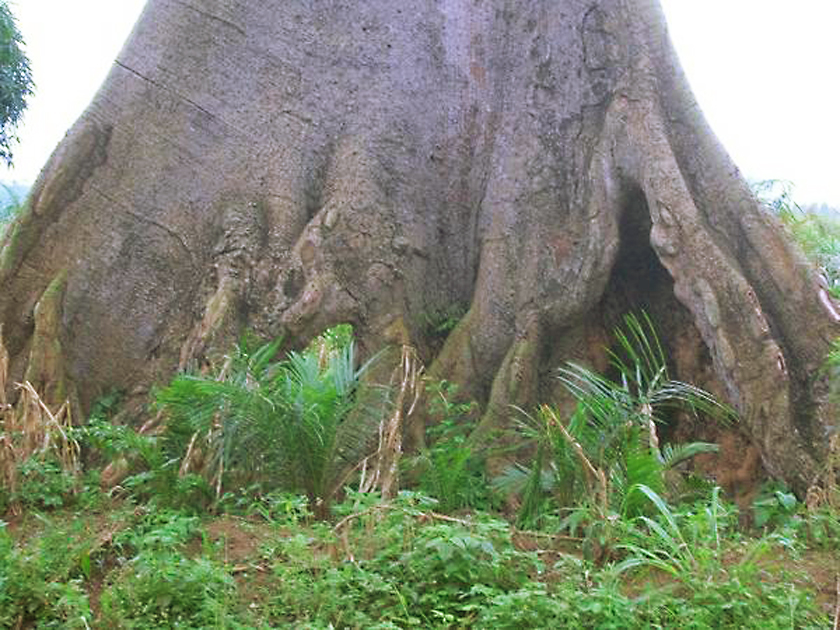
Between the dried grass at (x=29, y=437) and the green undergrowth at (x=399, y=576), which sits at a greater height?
the green undergrowth at (x=399, y=576)

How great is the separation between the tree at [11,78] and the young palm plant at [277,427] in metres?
10.5

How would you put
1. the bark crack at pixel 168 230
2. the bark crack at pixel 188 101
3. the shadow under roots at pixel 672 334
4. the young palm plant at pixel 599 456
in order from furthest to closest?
the bark crack at pixel 188 101 → the bark crack at pixel 168 230 → the shadow under roots at pixel 672 334 → the young palm plant at pixel 599 456

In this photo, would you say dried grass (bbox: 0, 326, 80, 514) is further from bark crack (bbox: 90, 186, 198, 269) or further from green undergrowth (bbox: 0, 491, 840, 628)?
bark crack (bbox: 90, 186, 198, 269)

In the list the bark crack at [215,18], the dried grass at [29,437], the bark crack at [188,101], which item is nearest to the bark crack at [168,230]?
the bark crack at [188,101]

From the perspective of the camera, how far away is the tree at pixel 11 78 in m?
14.1

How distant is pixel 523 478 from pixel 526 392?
114cm

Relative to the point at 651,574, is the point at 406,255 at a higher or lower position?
higher

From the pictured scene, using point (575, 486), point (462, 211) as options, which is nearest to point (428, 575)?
point (575, 486)

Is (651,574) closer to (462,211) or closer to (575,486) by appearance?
(575,486)

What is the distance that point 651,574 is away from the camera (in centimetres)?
420

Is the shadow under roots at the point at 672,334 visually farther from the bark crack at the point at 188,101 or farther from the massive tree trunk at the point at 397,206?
the bark crack at the point at 188,101

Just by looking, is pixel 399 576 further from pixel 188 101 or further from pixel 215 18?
pixel 215 18

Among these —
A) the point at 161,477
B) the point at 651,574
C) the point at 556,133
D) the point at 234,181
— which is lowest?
the point at 161,477

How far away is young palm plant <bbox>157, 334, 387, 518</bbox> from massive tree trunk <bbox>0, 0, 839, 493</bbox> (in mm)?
1116
